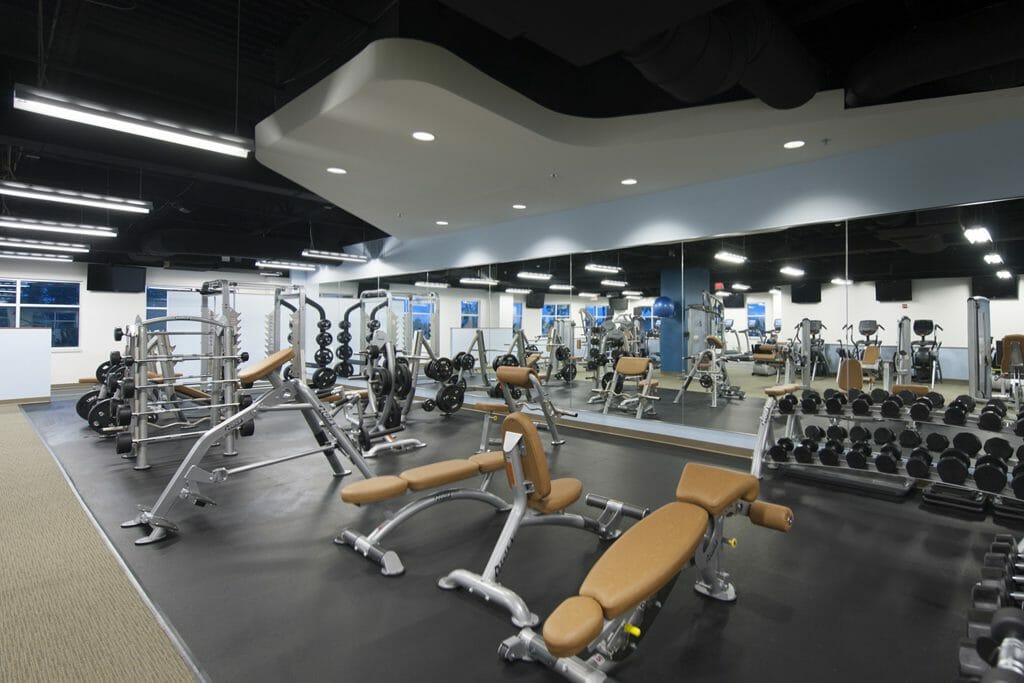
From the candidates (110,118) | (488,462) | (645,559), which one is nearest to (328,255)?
(110,118)

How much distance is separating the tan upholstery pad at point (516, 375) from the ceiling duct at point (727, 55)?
1.90m

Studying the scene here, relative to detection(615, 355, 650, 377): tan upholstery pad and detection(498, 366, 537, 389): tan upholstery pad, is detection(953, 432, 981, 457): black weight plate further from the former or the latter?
detection(615, 355, 650, 377): tan upholstery pad

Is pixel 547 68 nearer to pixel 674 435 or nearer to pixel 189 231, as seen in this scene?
pixel 674 435

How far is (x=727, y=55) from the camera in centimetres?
224

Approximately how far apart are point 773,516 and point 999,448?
1.93 meters

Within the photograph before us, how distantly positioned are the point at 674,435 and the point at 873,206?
7.96 feet

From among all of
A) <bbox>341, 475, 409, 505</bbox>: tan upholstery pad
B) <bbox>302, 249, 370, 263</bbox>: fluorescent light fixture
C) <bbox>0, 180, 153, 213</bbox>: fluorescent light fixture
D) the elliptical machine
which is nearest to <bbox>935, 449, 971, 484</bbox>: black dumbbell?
the elliptical machine

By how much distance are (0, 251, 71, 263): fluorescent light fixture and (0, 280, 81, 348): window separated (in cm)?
59

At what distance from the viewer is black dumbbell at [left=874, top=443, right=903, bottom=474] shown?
290cm

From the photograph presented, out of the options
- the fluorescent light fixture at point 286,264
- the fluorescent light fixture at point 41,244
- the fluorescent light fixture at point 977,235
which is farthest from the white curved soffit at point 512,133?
the fluorescent light fixture at point 41,244

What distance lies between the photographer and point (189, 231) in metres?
7.53

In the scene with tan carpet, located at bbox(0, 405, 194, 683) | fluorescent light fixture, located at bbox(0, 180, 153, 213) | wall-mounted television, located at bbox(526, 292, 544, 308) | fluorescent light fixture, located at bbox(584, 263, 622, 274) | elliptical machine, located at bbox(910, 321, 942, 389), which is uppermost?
fluorescent light fixture, located at bbox(0, 180, 153, 213)

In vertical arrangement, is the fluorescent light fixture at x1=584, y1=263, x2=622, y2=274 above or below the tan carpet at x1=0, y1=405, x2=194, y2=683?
above

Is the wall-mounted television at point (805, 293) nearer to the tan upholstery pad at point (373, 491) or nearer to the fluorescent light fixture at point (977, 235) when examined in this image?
the fluorescent light fixture at point (977, 235)
